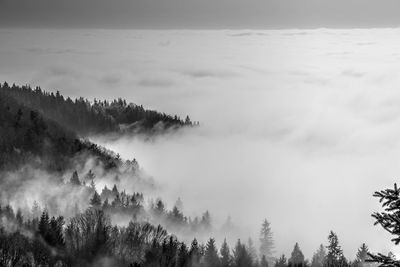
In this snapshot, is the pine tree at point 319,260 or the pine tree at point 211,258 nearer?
the pine tree at point 211,258

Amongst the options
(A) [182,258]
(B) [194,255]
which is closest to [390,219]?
Result: (A) [182,258]

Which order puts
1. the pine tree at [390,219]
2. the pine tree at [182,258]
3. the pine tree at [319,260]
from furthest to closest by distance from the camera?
the pine tree at [319,260], the pine tree at [182,258], the pine tree at [390,219]

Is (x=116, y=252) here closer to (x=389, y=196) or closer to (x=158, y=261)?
(x=158, y=261)

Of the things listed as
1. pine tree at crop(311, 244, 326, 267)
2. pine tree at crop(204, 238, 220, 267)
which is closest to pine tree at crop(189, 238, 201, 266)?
pine tree at crop(204, 238, 220, 267)

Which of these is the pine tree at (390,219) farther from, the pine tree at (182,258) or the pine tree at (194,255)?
the pine tree at (194,255)

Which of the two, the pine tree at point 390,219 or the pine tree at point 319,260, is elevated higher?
the pine tree at point 319,260

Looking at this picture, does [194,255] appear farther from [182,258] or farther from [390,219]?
[390,219]

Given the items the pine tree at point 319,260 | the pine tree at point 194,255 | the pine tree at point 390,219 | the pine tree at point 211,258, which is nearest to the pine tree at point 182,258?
the pine tree at point 194,255

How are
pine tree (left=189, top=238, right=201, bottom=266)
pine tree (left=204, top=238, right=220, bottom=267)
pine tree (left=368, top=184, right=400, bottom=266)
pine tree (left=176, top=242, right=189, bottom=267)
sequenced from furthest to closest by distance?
pine tree (left=204, top=238, right=220, bottom=267), pine tree (left=189, top=238, right=201, bottom=266), pine tree (left=176, top=242, right=189, bottom=267), pine tree (left=368, top=184, right=400, bottom=266)

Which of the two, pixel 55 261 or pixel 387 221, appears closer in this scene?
pixel 387 221

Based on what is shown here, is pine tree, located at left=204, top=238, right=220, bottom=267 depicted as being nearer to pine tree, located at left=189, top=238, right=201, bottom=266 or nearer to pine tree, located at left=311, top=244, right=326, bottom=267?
pine tree, located at left=189, top=238, right=201, bottom=266

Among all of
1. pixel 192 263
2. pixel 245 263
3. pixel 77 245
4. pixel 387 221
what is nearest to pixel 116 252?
pixel 77 245
